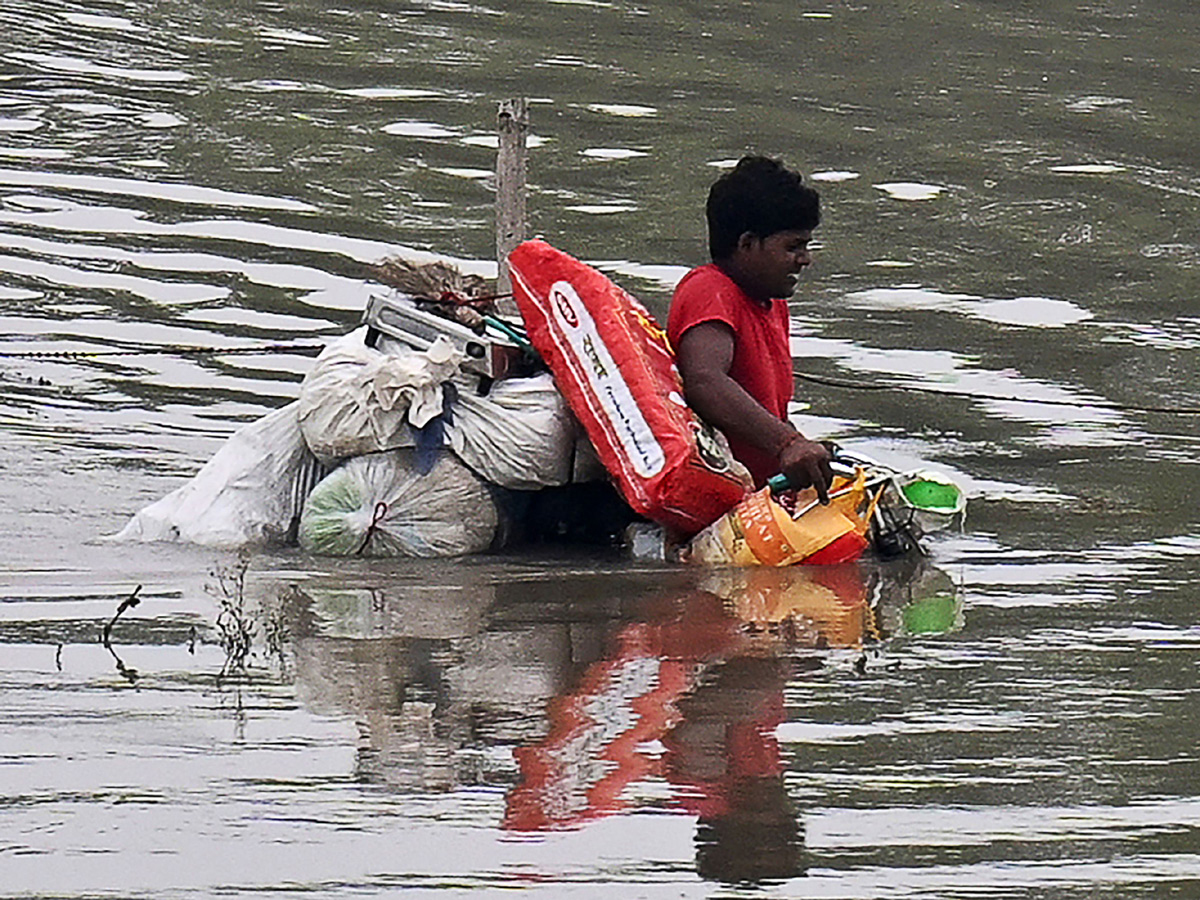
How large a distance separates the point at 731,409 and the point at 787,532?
1.30 ft

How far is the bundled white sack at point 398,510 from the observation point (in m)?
7.23

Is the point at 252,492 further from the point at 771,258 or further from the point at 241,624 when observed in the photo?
the point at 241,624

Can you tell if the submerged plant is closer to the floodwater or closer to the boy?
the floodwater

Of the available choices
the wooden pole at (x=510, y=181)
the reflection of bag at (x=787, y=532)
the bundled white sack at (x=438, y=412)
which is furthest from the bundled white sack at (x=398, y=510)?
the wooden pole at (x=510, y=181)

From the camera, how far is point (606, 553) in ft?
24.3

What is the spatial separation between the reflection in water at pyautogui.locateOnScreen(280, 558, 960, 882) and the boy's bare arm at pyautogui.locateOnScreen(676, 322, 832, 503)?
294 millimetres

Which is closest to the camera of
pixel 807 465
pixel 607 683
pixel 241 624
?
pixel 607 683

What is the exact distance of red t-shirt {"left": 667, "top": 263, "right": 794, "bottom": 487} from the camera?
23.8ft

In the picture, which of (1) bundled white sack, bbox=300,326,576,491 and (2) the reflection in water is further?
(1) bundled white sack, bbox=300,326,576,491

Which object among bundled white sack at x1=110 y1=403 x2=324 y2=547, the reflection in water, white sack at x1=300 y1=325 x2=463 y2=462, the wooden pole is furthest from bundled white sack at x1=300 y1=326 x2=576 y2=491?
the wooden pole

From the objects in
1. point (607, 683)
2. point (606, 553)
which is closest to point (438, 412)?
point (606, 553)

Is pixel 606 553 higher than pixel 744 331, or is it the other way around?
pixel 744 331

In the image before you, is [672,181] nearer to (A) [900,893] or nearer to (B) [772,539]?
(B) [772,539]

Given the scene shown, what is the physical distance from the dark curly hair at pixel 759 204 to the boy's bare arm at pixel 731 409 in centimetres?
30
